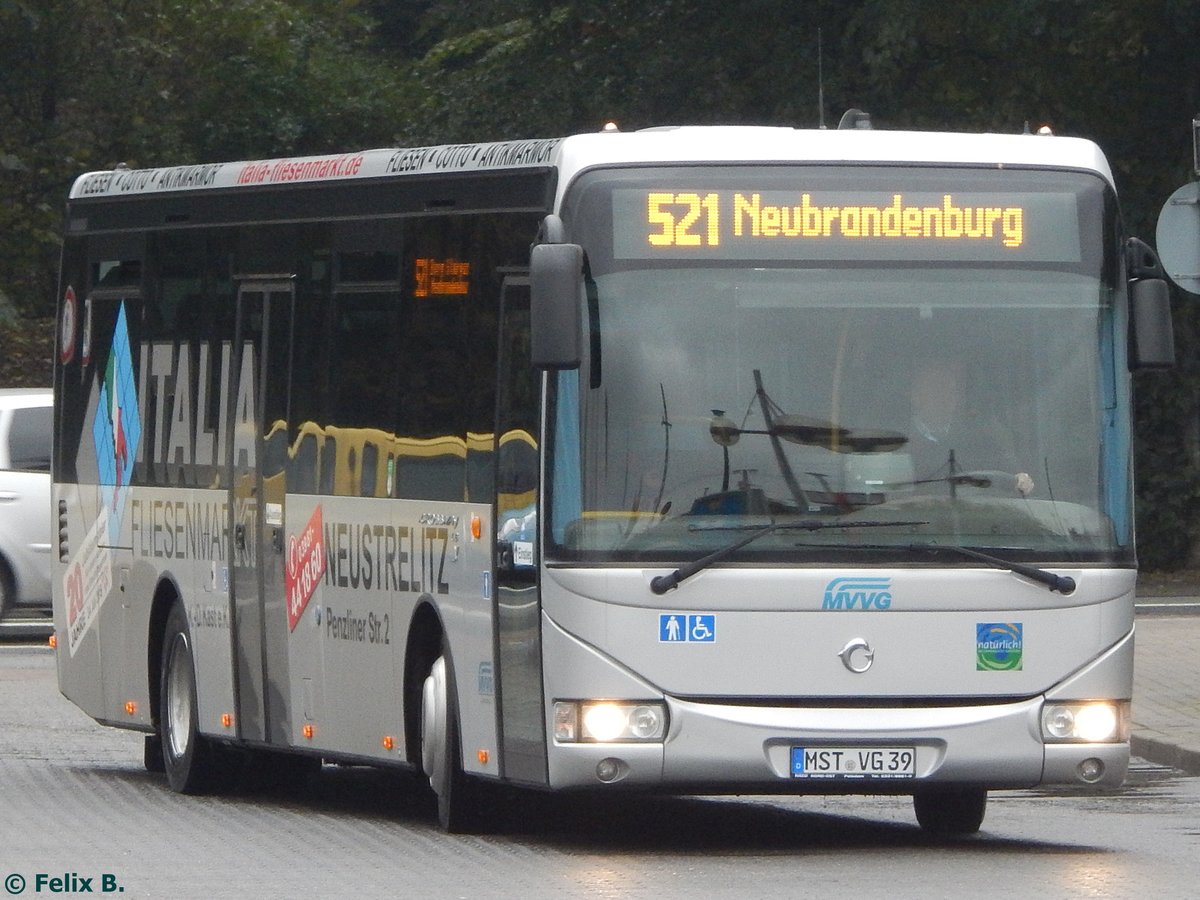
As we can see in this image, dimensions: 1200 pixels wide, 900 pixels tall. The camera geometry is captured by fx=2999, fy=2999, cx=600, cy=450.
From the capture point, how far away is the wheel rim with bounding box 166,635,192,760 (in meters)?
14.4

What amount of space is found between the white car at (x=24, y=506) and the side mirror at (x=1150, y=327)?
595 inches

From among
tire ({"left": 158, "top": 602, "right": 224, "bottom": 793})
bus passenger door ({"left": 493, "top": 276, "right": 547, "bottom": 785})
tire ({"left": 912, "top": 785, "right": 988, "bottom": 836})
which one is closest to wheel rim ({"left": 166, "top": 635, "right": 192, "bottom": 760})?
tire ({"left": 158, "top": 602, "right": 224, "bottom": 793})

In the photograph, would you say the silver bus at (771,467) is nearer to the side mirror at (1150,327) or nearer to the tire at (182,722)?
the side mirror at (1150,327)

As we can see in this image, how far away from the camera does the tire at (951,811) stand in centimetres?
1191

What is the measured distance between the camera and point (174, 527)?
47.2 feet

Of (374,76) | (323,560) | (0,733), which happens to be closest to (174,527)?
(323,560)

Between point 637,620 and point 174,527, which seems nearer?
point 637,620

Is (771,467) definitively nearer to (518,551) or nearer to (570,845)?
(518,551)

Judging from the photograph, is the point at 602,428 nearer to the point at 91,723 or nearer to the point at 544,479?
the point at 544,479

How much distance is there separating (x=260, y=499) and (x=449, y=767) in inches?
92.5

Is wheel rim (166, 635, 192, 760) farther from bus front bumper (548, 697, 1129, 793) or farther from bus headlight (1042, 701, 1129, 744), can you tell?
bus headlight (1042, 701, 1129, 744)

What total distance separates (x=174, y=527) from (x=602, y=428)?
14.2 feet

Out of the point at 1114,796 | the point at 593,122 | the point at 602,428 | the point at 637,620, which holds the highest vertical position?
the point at 593,122

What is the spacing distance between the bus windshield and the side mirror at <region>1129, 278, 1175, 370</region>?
88 millimetres
